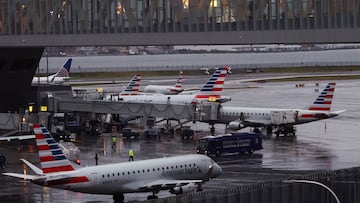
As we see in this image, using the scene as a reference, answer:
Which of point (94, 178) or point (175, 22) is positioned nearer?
point (94, 178)

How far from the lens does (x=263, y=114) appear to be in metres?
102

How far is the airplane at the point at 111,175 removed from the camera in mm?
58906

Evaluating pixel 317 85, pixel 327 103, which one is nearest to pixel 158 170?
pixel 327 103

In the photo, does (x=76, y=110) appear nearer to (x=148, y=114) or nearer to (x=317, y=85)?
(x=148, y=114)

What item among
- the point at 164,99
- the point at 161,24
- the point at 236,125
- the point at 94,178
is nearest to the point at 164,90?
the point at 164,99

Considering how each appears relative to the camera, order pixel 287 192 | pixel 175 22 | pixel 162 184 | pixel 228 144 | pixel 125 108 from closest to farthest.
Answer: pixel 287 192
pixel 162 184
pixel 175 22
pixel 228 144
pixel 125 108

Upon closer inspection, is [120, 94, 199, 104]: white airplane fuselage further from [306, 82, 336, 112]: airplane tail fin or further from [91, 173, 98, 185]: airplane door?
[91, 173, 98, 185]: airplane door

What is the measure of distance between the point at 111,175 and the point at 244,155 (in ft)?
83.8

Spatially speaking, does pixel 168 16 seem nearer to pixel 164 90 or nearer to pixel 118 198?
pixel 118 198

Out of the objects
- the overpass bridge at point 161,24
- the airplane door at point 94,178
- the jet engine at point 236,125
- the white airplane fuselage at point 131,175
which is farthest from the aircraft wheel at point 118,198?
the jet engine at point 236,125

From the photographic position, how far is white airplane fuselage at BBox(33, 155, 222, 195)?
5894 cm

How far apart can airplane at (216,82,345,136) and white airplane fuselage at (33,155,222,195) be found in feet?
114

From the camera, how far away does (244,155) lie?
83.8 metres

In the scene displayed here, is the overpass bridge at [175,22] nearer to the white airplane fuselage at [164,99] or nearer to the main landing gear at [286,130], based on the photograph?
the main landing gear at [286,130]
